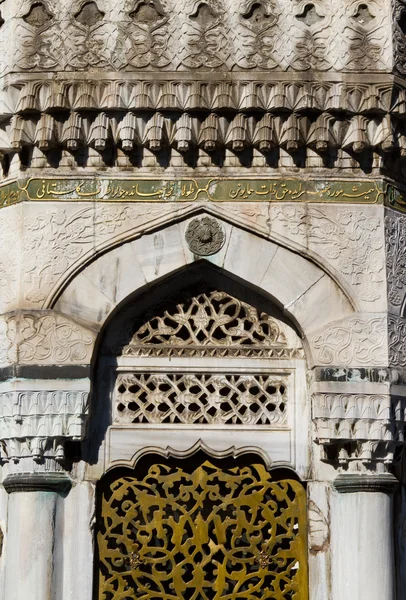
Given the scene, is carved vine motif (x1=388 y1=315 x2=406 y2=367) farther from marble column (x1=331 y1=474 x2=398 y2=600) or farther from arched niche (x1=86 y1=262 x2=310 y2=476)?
marble column (x1=331 y1=474 x2=398 y2=600)

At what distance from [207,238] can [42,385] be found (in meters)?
1.50

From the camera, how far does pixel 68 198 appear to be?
1179cm

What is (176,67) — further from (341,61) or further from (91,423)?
(91,423)

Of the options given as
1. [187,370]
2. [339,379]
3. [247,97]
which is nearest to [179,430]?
[187,370]

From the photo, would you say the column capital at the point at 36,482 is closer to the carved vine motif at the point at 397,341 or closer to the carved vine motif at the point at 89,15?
the carved vine motif at the point at 397,341

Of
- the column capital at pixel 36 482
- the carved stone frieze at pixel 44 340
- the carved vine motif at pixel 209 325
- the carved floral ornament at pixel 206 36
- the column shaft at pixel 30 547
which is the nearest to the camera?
the column shaft at pixel 30 547

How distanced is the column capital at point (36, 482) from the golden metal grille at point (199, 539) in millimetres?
382

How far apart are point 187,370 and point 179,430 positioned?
0.42m

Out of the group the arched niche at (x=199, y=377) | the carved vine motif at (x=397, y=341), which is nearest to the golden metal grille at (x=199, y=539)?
the arched niche at (x=199, y=377)

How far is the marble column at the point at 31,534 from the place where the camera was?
1127 cm

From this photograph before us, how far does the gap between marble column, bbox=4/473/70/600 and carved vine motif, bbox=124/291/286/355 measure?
3.91ft

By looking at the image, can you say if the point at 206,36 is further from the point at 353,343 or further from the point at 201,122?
the point at 353,343

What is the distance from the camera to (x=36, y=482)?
11.4m

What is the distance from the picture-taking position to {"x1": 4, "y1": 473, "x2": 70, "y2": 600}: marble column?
1127 cm
